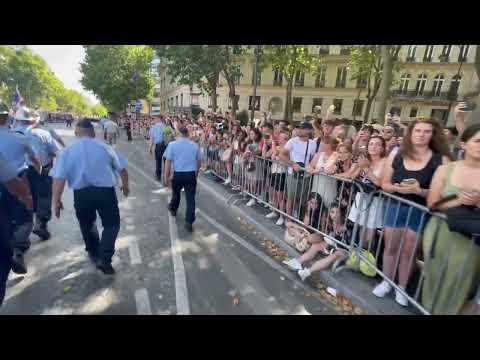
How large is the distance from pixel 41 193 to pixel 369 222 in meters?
5.13

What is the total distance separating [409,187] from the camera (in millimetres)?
2801

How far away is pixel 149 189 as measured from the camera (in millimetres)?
7098

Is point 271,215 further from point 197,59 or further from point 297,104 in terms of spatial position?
point 297,104

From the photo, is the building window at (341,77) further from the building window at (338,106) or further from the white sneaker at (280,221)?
the white sneaker at (280,221)

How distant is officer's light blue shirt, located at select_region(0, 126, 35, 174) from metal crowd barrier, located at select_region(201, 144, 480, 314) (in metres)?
4.09

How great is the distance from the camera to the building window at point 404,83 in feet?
111

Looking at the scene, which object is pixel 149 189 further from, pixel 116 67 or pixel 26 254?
pixel 116 67

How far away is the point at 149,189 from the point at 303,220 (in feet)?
14.8

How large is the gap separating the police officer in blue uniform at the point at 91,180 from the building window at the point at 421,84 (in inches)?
1620

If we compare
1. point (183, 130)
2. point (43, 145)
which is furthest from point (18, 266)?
point (183, 130)

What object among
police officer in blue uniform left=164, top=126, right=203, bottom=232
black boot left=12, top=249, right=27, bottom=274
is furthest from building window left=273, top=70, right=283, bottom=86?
black boot left=12, top=249, right=27, bottom=274

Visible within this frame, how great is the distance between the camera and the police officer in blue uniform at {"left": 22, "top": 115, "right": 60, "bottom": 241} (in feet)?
13.2

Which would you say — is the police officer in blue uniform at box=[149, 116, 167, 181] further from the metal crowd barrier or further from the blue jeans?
the blue jeans
